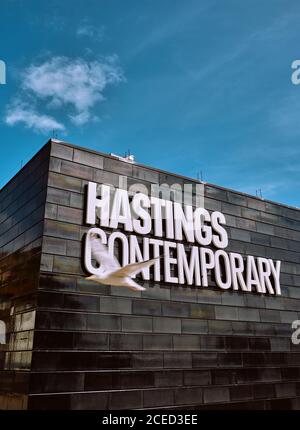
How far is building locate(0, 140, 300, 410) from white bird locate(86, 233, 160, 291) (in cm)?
30

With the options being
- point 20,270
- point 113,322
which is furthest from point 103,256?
point 20,270

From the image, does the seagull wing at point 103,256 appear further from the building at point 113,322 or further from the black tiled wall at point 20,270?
the black tiled wall at point 20,270

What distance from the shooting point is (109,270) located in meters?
12.3

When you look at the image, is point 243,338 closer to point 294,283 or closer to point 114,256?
point 294,283

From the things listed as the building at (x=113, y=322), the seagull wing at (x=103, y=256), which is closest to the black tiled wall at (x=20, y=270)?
the building at (x=113, y=322)

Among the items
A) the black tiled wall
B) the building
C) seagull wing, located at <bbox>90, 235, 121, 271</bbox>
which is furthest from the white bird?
the black tiled wall

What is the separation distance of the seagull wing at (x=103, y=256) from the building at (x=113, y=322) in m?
0.38

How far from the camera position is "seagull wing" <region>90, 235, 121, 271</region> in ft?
40.5

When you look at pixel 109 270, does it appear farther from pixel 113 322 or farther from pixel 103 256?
pixel 113 322

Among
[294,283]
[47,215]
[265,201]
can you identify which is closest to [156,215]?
[47,215]

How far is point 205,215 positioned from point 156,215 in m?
2.28

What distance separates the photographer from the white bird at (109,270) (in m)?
11.9

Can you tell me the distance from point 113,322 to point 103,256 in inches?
78.6

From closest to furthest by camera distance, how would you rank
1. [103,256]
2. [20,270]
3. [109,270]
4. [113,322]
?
[113,322] < [109,270] < [103,256] < [20,270]
